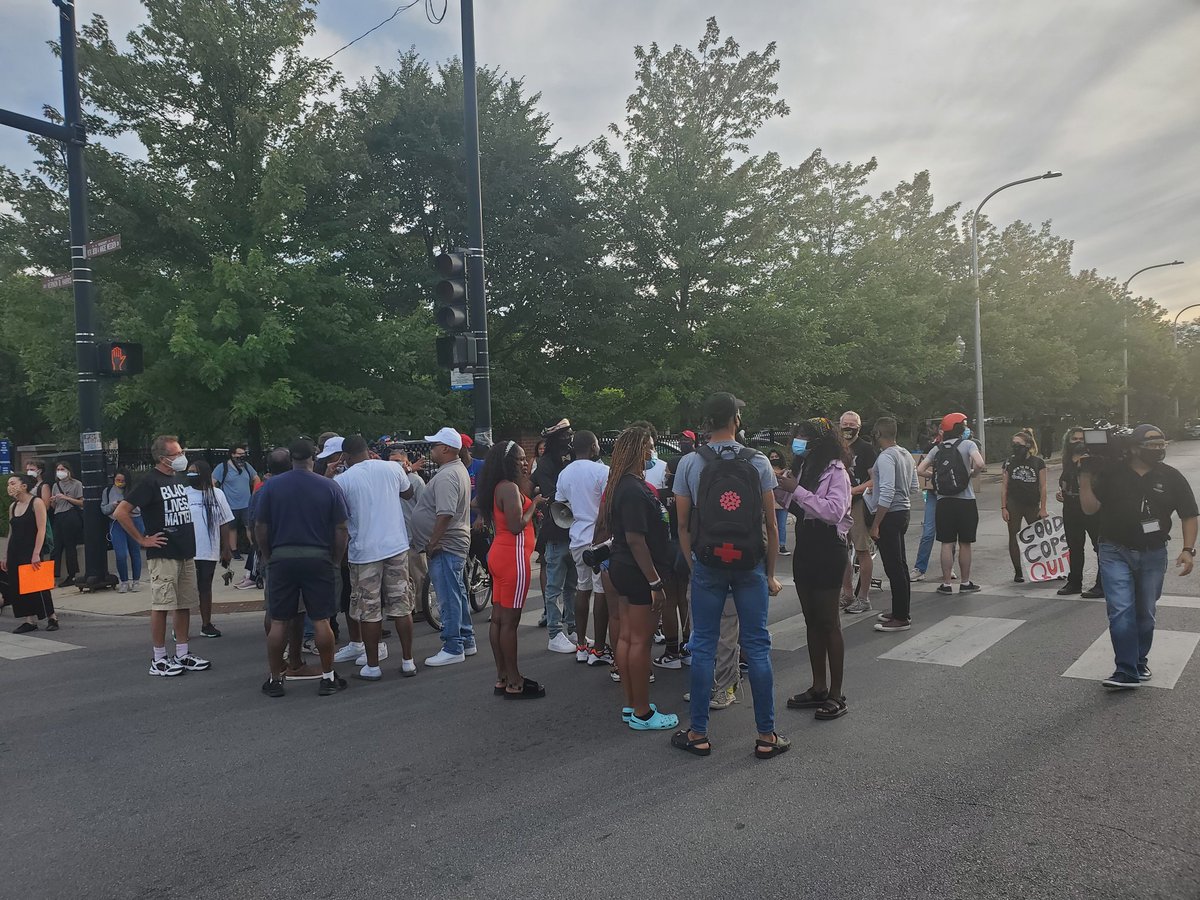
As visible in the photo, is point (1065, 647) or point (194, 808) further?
point (1065, 647)

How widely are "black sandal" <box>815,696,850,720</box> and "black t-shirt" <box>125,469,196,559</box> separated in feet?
17.5

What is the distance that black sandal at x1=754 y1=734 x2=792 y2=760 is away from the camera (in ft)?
13.8

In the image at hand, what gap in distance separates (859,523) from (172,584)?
652 cm

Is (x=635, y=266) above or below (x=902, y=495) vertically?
above

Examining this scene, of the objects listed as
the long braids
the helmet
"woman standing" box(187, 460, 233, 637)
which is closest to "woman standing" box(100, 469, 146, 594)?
"woman standing" box(187, 460, 233, 637)

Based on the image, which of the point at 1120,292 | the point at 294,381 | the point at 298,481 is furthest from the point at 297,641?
the point at 1120,292

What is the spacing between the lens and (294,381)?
16.2 meters

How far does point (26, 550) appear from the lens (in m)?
8.59

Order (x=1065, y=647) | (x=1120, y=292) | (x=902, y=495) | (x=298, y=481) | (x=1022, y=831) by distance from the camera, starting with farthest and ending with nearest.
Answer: (x=1120, y=292) → (x=902, y=495) → (x=1065, y=647) → (x=298, y=481) → (x=1022, y=831)

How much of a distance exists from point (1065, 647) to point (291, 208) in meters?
15.4

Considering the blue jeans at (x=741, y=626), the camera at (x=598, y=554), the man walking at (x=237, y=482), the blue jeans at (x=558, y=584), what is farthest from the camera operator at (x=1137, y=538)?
the man walking at (x=237, y=482)

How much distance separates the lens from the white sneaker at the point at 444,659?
6469 mm

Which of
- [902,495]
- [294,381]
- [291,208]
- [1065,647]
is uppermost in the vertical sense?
[291,208]

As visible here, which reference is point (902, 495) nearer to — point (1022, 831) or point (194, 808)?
point (1022, 831)
